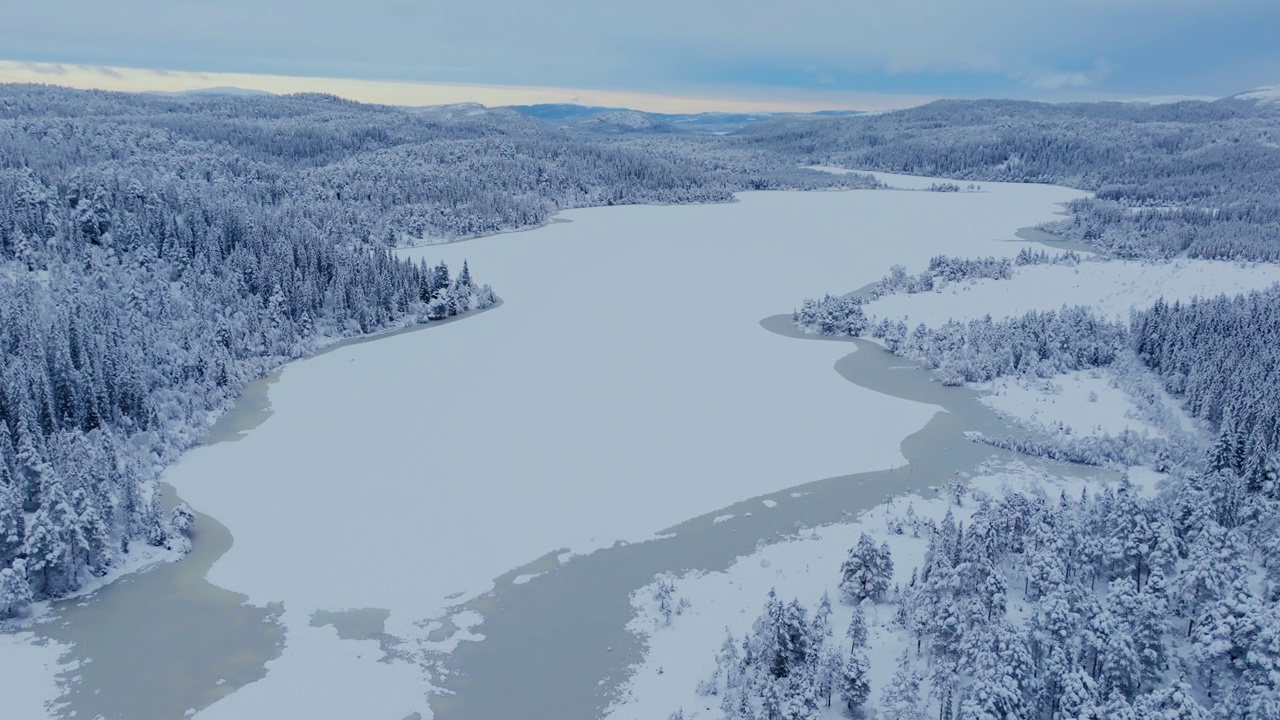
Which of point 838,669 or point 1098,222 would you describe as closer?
point 838,669

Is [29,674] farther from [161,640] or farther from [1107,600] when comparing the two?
[1107,600]

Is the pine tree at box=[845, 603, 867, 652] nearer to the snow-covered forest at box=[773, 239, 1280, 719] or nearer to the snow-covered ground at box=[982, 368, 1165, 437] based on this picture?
the snow-covered forest at box=[773, 239, 1280, 719]

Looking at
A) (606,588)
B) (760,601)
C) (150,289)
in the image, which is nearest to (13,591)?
(606,588)

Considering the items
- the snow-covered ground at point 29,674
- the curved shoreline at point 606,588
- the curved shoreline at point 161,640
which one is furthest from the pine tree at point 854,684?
the snow-covered ground at point 29,674

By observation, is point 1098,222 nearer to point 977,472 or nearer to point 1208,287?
point 1208,287

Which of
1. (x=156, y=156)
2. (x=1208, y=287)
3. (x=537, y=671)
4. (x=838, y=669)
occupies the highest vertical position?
(x=156, y=156)

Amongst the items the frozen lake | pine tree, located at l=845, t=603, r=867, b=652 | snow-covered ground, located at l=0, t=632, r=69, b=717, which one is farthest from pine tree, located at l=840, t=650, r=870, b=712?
snow-covered ground, located at l=0, t=632, r=69, b=717

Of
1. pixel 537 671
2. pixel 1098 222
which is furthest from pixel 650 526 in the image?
pixel 1098 222
